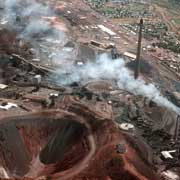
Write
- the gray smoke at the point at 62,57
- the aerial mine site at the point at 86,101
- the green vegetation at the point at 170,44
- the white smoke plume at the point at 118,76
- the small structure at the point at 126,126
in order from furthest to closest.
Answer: the green vegetation at the point at 170,44
the gray smoke at the point at 62,57
the white smoke plume at the point at 118,76
the small structure at the point at 126,126
the aerial mine site at the point at 86,101

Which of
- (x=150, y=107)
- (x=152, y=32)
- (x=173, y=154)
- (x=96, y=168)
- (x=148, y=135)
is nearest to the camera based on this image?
(x=96, y=168)

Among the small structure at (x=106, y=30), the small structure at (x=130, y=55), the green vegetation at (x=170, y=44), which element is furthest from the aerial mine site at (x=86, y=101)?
the small structure at (x=106, y=30)

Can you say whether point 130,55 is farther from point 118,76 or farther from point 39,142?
point 39,142

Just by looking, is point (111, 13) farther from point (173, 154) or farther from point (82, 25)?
point (173, 154)

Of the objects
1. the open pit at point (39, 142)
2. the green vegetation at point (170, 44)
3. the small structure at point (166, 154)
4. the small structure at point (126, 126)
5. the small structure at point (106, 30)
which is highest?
the small structure at point (106, 30)

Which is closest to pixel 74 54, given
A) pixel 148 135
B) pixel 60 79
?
pixel 60 79

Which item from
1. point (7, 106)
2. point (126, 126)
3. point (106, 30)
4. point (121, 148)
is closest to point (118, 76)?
point (126, 126)

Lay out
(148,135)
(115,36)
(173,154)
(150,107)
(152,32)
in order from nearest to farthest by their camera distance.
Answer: (173,154)
(148,135)
(150,107)
(115,36)
(152,32)

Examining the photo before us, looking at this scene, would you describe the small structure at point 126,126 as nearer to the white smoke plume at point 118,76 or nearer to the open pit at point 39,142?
the open pit at point 39,142
